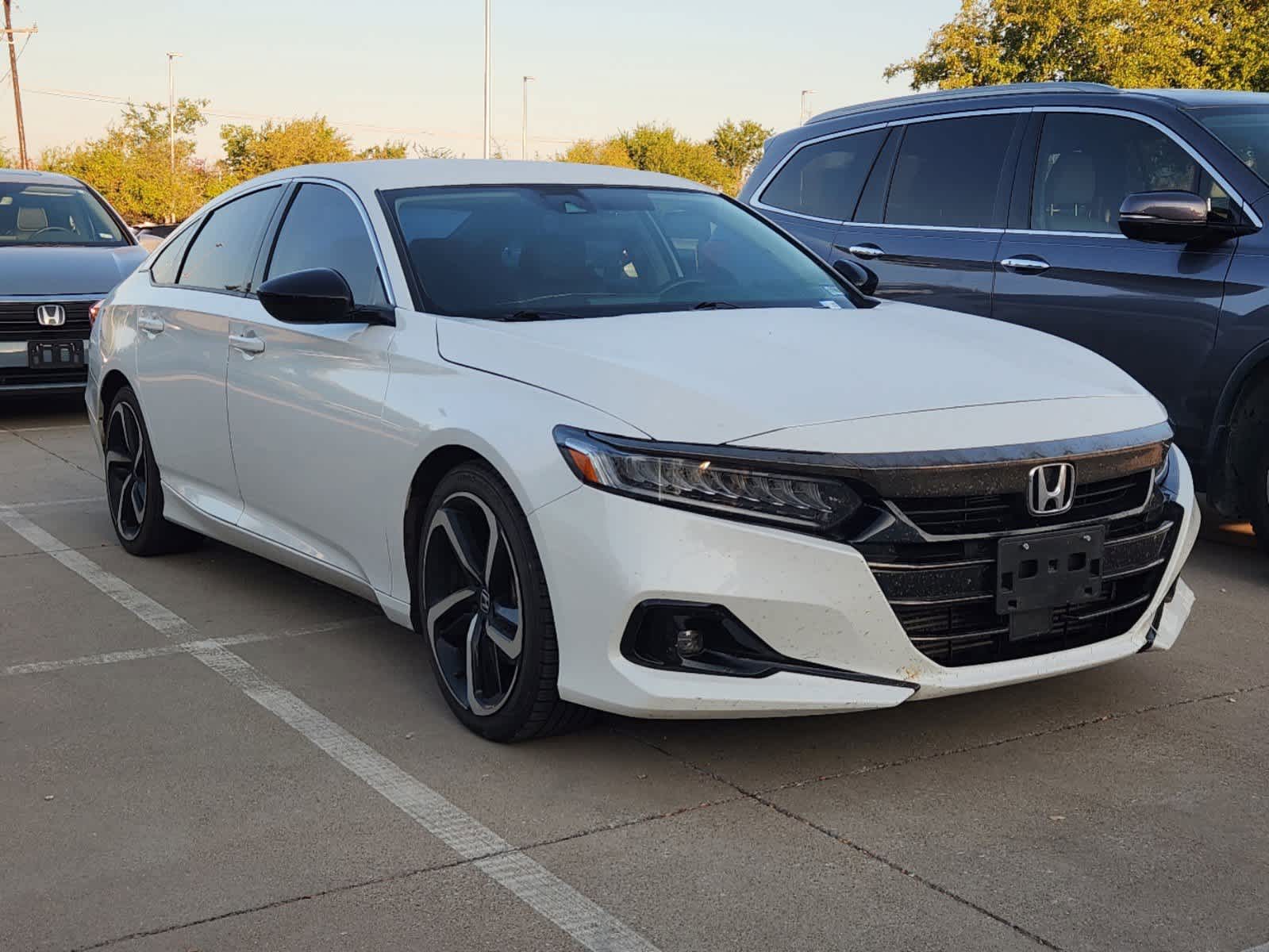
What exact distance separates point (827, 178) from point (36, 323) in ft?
18.3

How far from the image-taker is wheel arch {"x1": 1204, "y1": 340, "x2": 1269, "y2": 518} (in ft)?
18.8

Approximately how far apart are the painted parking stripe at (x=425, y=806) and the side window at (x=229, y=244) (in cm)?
125

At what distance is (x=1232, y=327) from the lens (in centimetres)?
574

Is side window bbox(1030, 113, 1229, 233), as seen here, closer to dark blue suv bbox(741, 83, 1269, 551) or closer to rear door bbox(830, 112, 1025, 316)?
dark blue suv bbox(741, 83, 1269, 551)

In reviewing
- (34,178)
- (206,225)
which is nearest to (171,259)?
(206,225)

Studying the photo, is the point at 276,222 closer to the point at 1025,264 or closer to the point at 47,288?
the point at 1025,264

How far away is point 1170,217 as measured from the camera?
572cm

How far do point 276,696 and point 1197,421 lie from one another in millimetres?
3607

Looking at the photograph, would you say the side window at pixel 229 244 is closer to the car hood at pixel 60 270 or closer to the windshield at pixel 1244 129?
the windshield at pixel 1244 129

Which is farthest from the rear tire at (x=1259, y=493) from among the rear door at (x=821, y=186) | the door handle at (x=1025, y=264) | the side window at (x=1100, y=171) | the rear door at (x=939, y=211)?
the rear door at (x=821, y=186)

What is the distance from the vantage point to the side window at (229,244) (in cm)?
559

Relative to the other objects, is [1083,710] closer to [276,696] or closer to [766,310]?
[766,310]

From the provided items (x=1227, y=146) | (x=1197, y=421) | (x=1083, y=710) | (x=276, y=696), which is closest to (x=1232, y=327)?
(x=1197, y=421)

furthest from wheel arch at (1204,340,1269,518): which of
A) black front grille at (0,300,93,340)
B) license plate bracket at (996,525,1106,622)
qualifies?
black front grille at (0,300,93,340)
